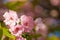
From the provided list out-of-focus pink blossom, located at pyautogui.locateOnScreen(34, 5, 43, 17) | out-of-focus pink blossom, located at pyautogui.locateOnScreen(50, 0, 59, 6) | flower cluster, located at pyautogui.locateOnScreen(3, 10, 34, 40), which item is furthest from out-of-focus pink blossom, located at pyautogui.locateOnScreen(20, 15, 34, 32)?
out-of-focus pink blossom, located at pyautogui.locateOnScreen(50, 0, 59, 6)

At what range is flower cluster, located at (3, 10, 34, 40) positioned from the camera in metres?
0.76

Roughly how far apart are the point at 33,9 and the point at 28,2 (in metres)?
0.08

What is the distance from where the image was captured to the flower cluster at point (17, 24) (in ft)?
2.50

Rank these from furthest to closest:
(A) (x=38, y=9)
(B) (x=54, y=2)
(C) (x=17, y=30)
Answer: (B) (x=54, y=2) → (A) (x=38, y=9) → (C) (x=17, y=30)

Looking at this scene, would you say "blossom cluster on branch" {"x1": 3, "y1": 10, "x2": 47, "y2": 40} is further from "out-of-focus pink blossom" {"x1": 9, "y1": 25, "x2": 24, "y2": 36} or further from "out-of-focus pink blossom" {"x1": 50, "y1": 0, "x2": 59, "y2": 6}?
"out-of-focus pink blossom" {"x1": 50, "y1": 0, "x2": 59, "y2": 6}

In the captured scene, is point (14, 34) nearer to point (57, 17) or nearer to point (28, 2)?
point (28, 2)

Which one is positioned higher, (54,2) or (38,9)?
(54,2)

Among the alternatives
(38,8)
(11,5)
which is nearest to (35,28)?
(11,5)

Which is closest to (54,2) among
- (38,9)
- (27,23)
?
(38,9)

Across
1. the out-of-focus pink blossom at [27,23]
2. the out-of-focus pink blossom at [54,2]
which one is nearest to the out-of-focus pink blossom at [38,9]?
the out-of-focus pink blossom at [54,2]

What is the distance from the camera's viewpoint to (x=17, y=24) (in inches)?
30.5

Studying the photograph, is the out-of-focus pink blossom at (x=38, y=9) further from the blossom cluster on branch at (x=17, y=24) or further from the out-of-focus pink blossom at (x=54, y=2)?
the blossom cluster on branch at (x=17, y=24)

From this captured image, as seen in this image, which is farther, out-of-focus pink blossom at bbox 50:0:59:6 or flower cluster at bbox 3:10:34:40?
out-of-focus pink blossom at bbox 50:0:59:6

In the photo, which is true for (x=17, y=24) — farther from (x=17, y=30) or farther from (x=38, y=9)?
(x=38, y=9)
